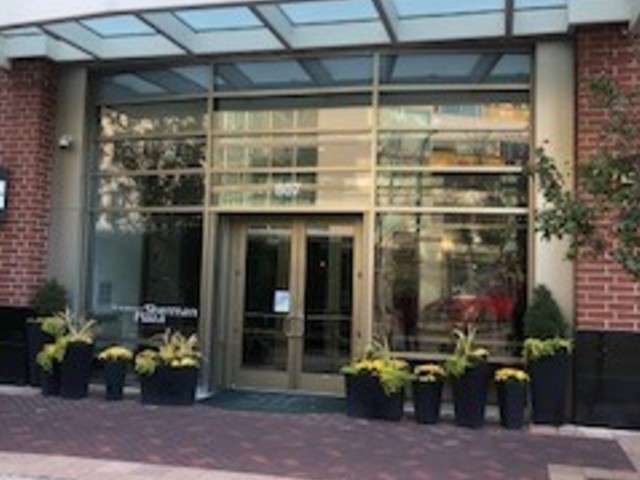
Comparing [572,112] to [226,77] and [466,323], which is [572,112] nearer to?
→ [466,323]

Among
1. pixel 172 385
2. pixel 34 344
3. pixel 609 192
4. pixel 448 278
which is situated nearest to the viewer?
pixel 609 192

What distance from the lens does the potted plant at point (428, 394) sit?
9.66m

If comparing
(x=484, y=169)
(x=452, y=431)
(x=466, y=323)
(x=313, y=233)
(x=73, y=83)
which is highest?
(x=73, y=83)

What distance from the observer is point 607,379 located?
9570 mm

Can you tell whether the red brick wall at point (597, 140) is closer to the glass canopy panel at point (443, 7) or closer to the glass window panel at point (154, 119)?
the glass canopy panel at point (443, 7)

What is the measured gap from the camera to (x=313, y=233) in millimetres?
11344

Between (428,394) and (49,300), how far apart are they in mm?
4729

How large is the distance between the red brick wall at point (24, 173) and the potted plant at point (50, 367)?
1.13 m

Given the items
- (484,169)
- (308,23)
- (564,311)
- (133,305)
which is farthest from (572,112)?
(133,305)

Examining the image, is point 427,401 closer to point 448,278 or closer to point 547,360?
point 547,360

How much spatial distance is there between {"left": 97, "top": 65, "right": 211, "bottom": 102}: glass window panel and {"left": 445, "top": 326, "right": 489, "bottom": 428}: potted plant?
4.55m

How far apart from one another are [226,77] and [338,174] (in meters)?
1.87

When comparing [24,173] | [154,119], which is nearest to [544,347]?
[154,119]

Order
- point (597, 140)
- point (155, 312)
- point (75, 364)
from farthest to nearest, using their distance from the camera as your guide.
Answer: point (155, 312) → point (75, 364) → point (597, 140)
